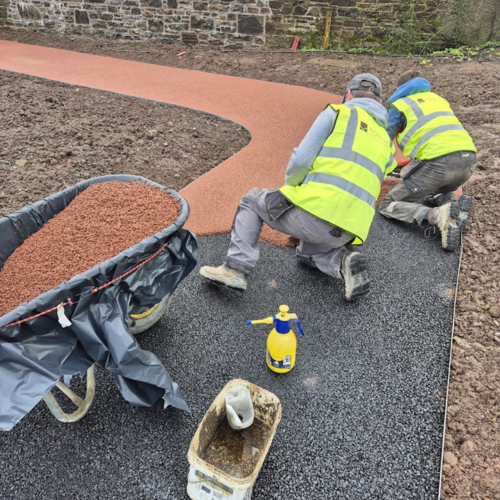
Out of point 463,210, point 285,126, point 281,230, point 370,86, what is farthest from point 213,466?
point 285,126

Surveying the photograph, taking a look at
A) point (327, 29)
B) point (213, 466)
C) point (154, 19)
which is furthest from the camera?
point (154, 19)

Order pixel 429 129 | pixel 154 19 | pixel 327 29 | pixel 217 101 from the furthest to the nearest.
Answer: pixel 154 19
pixel 327 29
pixel 217 101
pixel 429 129

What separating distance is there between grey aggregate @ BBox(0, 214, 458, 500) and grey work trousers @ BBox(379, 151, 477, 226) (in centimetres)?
79

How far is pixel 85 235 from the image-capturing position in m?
2.16

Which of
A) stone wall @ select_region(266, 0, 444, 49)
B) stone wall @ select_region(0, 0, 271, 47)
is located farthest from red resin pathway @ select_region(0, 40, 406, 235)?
stone wall @ select_region(266, 0, 444, 49)

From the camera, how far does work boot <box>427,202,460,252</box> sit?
339 centimetres

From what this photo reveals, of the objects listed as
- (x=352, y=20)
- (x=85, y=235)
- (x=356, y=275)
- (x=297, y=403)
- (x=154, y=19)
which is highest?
(x=352, y=20)

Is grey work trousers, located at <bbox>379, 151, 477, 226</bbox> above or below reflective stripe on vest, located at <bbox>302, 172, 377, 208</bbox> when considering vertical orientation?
below

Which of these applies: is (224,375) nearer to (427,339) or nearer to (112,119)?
(427,339)

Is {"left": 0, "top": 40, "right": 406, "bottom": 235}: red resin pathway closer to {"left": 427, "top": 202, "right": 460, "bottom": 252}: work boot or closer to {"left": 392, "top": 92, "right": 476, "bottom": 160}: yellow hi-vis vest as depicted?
{"left": 392, "top": 92, "right": 476, "bottom": 160}: yellow hi-vis vest

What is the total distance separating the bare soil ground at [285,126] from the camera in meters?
2.17

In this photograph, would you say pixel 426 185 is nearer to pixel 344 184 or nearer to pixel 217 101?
pixel 344 184

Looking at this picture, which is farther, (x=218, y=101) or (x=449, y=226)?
(x=218, y=101)

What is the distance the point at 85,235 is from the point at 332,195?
148cm
